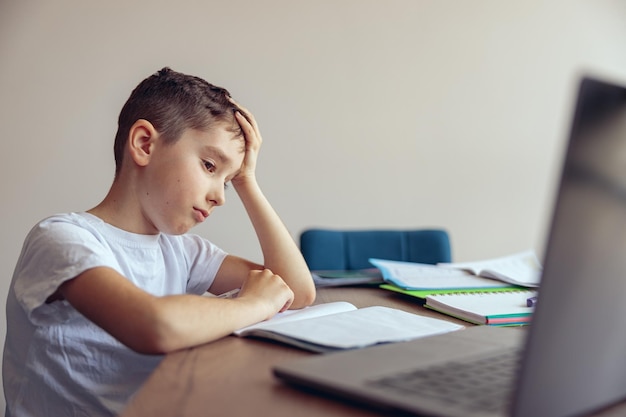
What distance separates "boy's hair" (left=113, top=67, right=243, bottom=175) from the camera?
1.15 meters

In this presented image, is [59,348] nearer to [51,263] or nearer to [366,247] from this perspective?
[51,263]

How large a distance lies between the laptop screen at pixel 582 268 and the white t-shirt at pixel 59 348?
23.0 inches

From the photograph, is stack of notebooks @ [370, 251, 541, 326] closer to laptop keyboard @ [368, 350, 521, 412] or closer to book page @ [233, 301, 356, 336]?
book page @ [233, 301, 356, 336]

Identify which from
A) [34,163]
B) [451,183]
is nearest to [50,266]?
[34,163]

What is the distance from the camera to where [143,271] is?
1156mm

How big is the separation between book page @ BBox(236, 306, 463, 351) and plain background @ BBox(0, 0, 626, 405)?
1569 millimetres

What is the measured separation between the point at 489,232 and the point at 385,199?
488mm

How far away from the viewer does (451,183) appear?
275 centimetres

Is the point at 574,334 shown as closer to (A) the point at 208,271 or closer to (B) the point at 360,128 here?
(A) the point at 208,271

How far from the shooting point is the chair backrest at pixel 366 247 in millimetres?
1827

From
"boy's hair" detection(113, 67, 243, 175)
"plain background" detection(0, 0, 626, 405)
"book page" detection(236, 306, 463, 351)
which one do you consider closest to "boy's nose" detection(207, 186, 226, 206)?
"boy's hair" detection(113, 67, 243, 175)

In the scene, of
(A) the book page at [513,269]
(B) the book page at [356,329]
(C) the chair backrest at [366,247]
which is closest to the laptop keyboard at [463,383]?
(B) the book page at [356,329]

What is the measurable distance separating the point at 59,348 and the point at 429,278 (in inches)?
29.5

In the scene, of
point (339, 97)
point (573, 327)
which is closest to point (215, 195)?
point (573, 327)
